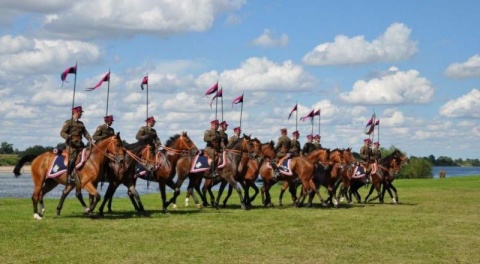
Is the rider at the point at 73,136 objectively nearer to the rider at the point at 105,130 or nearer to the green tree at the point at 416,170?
the rider at the point at 105,130

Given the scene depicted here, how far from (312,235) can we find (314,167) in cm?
1018

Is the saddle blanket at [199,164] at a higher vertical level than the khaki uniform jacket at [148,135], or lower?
lower

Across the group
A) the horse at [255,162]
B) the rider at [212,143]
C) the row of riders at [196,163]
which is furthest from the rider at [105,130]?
the horse at [255,162]

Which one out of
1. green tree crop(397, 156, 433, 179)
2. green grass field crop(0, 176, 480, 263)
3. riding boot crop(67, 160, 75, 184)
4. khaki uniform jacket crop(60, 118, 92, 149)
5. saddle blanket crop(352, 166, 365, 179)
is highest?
green tree crop(397, 156, 433, 179)

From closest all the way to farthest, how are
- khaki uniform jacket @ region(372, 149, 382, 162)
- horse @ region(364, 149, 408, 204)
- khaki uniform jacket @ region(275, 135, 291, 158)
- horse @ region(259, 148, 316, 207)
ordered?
1. horse @ region(259, 148, 316, 207)
2. khaki uniform jacket @ region(275, 135, 291, 158)
3. horse @ region(364, 149, 408, 204)
4. khaki uniform jacket @ region(372, 149, 382, 162)

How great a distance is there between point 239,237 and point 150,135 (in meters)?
7.72

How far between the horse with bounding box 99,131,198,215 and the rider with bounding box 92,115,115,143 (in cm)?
87

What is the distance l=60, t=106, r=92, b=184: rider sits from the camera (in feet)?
70.6

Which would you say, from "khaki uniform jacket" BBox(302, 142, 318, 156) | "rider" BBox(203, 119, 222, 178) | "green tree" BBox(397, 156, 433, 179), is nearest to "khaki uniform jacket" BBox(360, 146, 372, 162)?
"khaki uniform jacket" BBox(302, 142, 318, 156)

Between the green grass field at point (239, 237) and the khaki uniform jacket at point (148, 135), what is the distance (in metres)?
2.57

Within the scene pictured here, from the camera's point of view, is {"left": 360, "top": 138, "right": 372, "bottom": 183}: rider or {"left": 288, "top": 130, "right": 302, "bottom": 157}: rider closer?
{"left": 288, "top": 130, "right": 302, "bottom": 157}: rider

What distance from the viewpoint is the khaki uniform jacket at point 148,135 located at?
2434 cm

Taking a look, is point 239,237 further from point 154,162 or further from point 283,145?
point 283,145

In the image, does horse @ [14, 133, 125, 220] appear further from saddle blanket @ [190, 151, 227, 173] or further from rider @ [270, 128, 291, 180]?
rider @ [270, 128, 291, 180]
